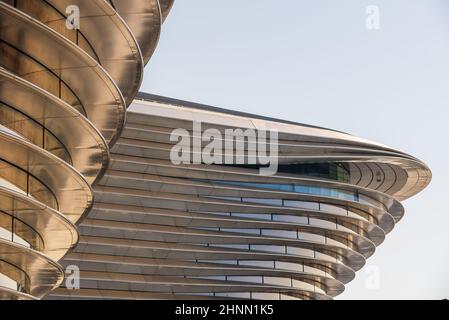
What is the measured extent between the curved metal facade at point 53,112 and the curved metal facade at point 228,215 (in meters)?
31.5

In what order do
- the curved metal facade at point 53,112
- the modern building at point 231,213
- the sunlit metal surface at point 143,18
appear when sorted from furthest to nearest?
1. the modern building at point 231,213
2. the sunlit metal surface at point 143,18
3. the curved metal facade at point 53,112

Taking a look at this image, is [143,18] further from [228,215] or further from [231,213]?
[231,213]

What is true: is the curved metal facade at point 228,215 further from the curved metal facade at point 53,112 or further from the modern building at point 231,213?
the curved metal facade at point 53,112

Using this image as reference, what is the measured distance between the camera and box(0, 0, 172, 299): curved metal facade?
100 feet

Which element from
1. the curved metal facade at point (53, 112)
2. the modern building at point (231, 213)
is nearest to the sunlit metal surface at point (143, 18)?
the curved metal facade at point (53, 112)

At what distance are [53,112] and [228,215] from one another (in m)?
42.3

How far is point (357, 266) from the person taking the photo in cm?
8256

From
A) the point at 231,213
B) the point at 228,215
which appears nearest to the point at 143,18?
the point at 228,215

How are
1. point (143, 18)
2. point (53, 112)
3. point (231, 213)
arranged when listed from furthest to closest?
point (231, 213)
point (143, 18)
point (53, 112)

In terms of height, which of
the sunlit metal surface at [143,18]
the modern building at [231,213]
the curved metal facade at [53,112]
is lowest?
the curved metal facade at [53,112]

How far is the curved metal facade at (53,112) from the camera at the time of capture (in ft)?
100

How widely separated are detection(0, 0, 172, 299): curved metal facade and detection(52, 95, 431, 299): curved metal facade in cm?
3150

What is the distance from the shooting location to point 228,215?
242 feet
